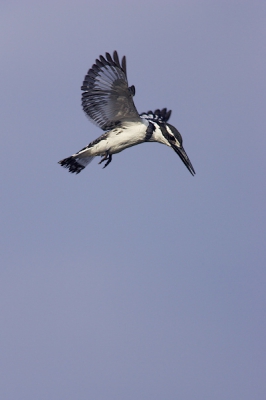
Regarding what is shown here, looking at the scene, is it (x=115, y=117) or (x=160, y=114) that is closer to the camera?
(x=115, y=117)

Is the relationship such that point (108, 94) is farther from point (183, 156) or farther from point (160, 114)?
point (160, 114)

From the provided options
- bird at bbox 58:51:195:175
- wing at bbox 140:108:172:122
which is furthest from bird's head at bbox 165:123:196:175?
wing at bbox 140:108:172:122

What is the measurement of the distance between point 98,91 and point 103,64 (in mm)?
463

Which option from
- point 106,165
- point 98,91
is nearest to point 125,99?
point 98,91

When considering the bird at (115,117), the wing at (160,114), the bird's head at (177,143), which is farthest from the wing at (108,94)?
the wing at (160,114)

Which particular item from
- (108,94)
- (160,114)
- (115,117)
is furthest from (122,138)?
(160,114)

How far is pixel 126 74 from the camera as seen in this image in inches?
435

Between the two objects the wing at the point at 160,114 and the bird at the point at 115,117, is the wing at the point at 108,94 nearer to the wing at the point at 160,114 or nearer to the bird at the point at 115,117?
the bird at the point at 115,117

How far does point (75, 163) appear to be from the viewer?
12.8 m

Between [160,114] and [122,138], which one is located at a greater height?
[160,114]

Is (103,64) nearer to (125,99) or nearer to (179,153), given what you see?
(125,99)

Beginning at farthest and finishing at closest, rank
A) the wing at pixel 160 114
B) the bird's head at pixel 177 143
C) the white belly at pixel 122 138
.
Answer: the wing at pixel 160 114, the bird's head at pixel 177 143, the white belly at pixel 122 138

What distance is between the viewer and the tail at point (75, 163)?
12711 millimetres

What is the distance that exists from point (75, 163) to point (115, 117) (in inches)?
55.0
